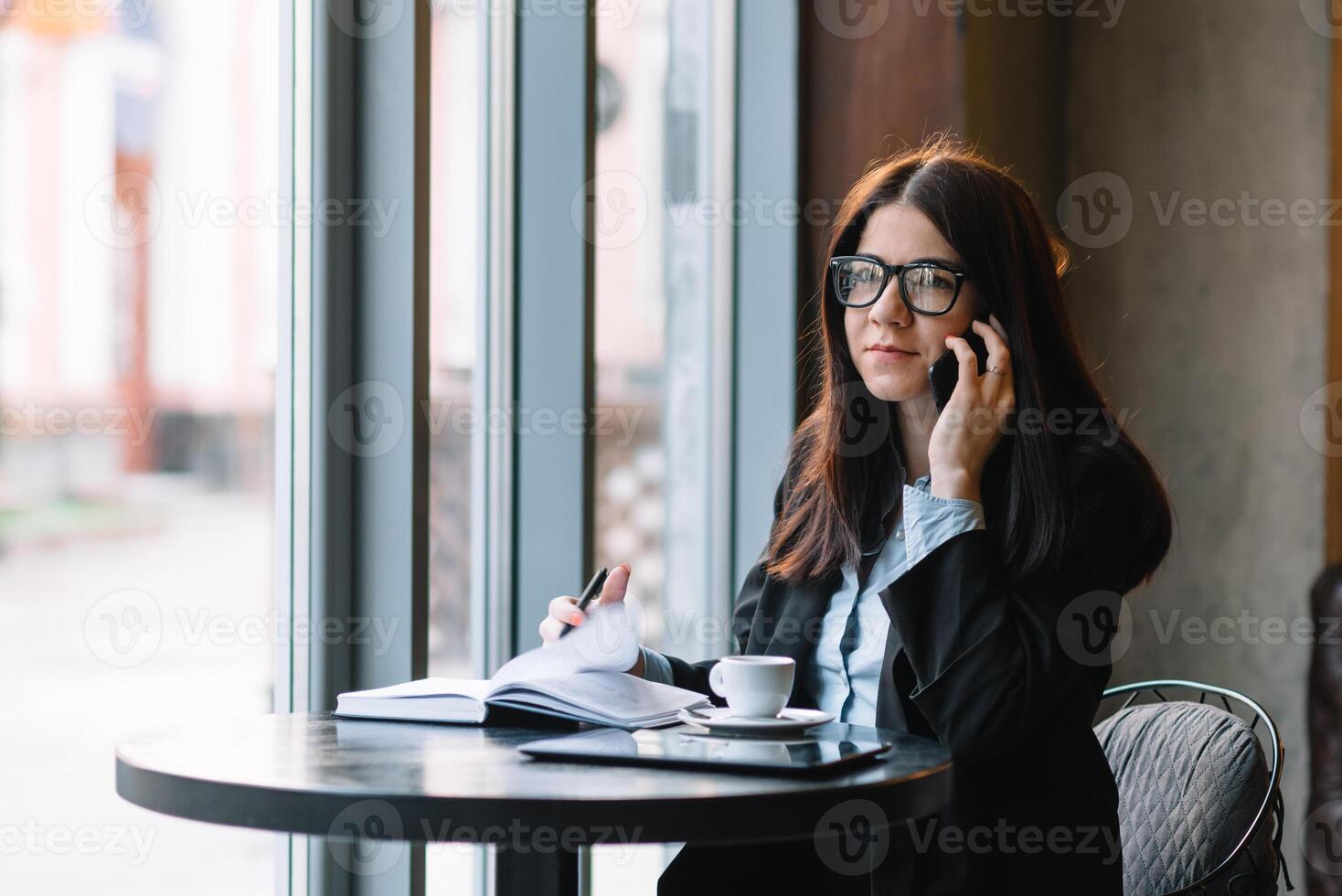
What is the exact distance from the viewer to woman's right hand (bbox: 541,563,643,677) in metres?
1.59

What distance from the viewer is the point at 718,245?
3121 mm

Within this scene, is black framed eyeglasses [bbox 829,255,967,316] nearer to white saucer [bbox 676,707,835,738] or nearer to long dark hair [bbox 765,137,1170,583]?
long dark hair [bbox 765,137,1170,583]

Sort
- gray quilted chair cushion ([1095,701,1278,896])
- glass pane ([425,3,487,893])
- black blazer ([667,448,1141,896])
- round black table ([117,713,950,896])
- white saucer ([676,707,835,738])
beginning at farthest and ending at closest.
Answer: glass pane ([425,3,487,893]), gray quilted chair cushion ([1095,701,1278,896]), black blazer ([667,448,1141,896]), white saucer ([676,707,835,738]), round black table ([117,713,950,896])

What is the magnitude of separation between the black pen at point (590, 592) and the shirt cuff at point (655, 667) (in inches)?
4.2

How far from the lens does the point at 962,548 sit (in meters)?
1.54

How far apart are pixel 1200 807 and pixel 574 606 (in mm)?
833

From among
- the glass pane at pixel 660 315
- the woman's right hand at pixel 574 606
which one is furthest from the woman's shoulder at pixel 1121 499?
the glass pane at pixel 660 315

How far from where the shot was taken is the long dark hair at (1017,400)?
1628 mm

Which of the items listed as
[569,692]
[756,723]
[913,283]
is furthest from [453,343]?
[756,723]

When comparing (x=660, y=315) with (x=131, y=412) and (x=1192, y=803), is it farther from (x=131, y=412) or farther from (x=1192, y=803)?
(x=1192, y=803)

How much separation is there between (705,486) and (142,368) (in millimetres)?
1550

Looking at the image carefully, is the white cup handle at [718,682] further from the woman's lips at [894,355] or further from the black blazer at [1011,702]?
the woman's lips at [894,355]

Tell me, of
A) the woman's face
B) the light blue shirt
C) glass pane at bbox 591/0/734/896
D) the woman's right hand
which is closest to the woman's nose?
the woman's face

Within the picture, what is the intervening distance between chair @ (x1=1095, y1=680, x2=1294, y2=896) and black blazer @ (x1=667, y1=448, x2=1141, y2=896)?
0.51ft
